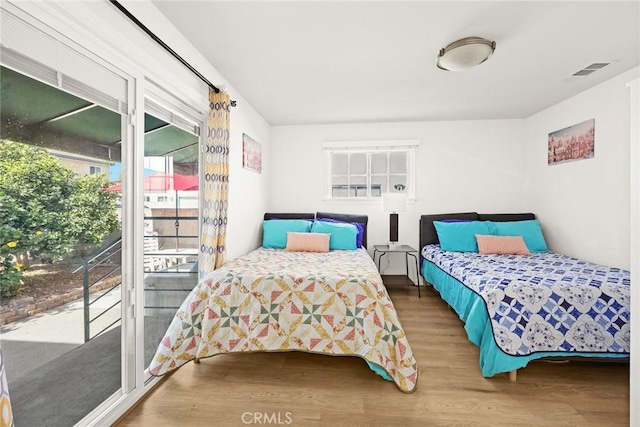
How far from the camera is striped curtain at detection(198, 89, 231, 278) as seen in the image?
2.32m

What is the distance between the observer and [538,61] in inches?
96.7

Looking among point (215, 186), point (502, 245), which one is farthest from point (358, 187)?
point (215, 186)

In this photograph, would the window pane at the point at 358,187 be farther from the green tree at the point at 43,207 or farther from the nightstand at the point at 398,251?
the green tree at the point at 43,207

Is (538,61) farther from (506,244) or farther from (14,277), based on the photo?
(14,277)

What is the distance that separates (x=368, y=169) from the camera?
4367 mm

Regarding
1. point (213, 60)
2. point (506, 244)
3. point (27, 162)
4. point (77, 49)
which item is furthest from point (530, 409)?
point (213, 60)

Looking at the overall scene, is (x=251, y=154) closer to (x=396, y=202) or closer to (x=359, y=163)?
(x=359, y=163)

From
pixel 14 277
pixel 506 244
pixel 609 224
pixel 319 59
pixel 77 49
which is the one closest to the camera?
pixel 14 277

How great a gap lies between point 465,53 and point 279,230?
2.60 m

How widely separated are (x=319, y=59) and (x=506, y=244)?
9.47ft

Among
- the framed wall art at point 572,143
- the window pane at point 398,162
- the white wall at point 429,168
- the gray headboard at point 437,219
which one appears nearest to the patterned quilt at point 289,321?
the gray headboard at point 437,219

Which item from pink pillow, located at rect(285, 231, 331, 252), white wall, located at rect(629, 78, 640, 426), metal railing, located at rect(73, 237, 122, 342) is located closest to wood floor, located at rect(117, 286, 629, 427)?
white wall, located at rect(629, 78, 640, 426)

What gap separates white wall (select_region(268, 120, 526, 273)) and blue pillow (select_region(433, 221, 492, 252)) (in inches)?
20.0

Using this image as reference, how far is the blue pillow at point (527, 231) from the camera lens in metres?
3.49
